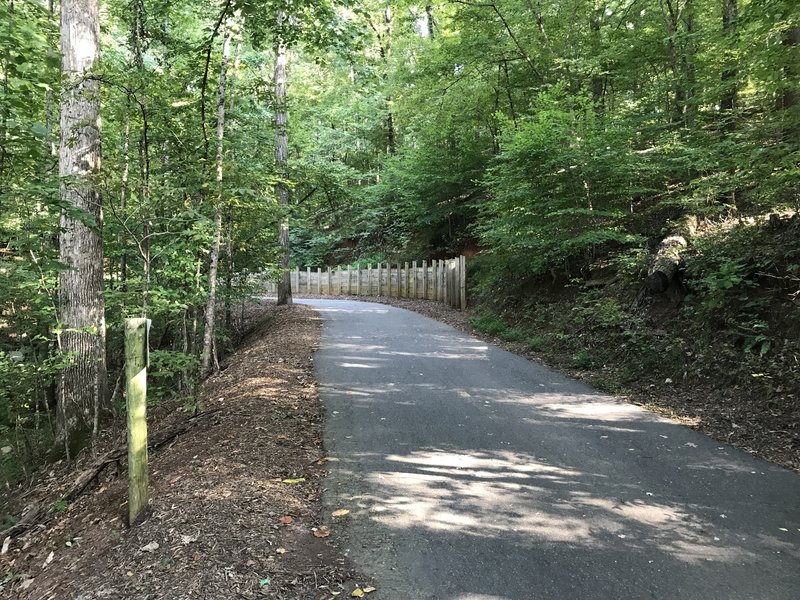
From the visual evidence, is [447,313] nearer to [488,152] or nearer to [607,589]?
[488,152]

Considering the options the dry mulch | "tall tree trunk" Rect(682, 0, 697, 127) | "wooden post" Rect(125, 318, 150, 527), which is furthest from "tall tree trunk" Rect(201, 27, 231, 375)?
"tall tree trunk" Rect(682, 0, 697, 127)

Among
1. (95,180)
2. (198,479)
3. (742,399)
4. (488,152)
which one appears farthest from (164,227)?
(488,152)

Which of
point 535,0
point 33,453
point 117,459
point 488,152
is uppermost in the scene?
point 535,0

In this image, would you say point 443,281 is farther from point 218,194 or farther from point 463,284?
point 218,194

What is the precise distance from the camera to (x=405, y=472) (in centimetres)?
436

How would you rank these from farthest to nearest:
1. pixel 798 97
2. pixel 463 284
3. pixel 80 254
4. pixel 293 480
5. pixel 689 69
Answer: pixel 463 284, pixel 689 69, pixel 798 97, pixel 80 254, pixel 293 480

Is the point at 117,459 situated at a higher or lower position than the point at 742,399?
lower

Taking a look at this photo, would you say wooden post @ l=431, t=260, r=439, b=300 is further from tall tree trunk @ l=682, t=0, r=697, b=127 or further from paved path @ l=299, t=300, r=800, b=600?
paved path @ l=299, t=300, r=800, b=600

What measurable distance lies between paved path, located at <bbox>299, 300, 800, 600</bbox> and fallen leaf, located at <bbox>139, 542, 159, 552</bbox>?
1172mm

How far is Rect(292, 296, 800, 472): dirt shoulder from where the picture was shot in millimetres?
5008

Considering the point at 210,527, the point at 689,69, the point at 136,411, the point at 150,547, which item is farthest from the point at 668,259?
the point at 150,547

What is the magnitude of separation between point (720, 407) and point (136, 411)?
20.4ft

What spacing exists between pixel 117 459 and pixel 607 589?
4.84 meters

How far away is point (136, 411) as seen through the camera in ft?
11.7
